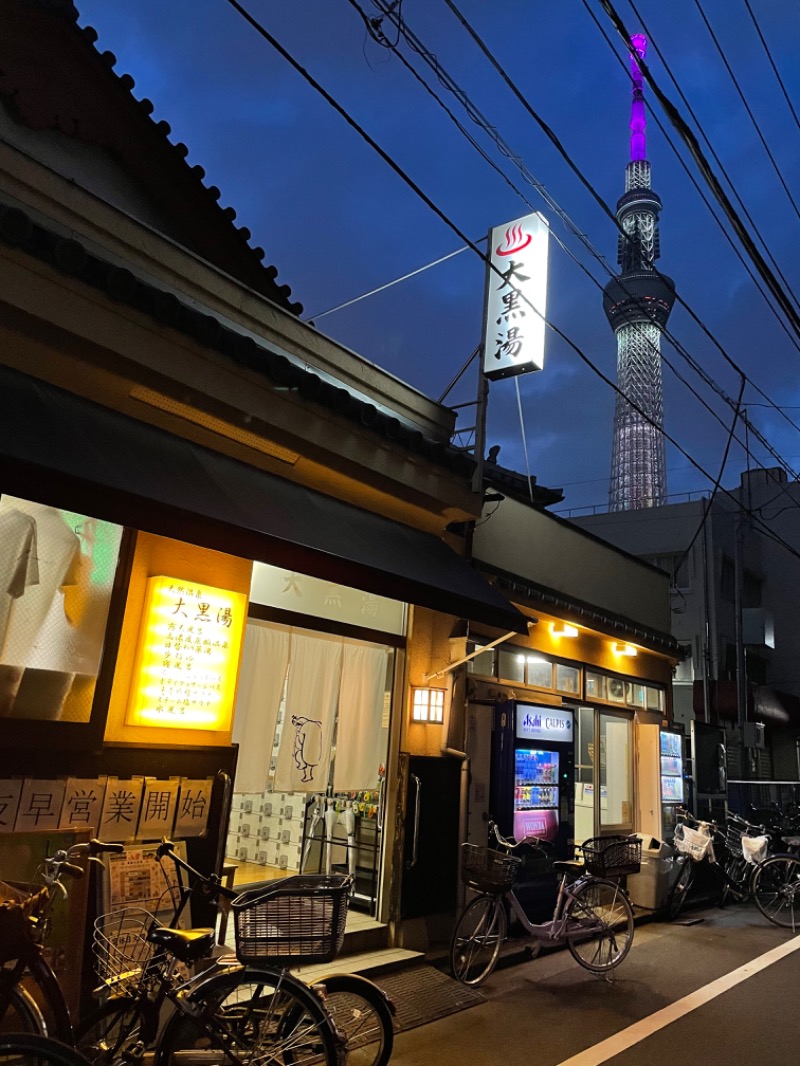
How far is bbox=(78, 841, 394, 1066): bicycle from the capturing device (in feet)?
13.4

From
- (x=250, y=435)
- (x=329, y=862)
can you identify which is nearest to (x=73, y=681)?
(x=250, y=435)

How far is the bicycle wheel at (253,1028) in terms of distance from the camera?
4.02 metres

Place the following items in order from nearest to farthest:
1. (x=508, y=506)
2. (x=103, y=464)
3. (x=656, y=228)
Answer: (x=103, y=464)
(x=508, y=506)
(x=656, y=228)

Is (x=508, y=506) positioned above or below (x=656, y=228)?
below

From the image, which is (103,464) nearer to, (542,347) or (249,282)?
(249,282)

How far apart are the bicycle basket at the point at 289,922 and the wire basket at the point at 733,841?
32.7 ft

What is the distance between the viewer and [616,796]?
1304 cm

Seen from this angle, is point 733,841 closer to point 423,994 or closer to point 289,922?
point 423,994

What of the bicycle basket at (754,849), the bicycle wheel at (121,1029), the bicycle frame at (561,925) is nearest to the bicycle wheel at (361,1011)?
the bicycle wheel at (121,1029)

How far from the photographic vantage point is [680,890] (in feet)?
36.6

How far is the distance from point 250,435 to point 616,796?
9.56 metres

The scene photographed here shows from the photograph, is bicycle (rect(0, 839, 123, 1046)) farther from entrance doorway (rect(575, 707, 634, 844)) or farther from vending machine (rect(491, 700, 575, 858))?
entrance doorway (rect(575, 707, 634, 844))

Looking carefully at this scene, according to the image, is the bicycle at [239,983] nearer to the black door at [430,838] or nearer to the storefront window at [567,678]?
the black door at [430,838]

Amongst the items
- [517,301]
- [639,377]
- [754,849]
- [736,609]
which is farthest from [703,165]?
[639,377]
